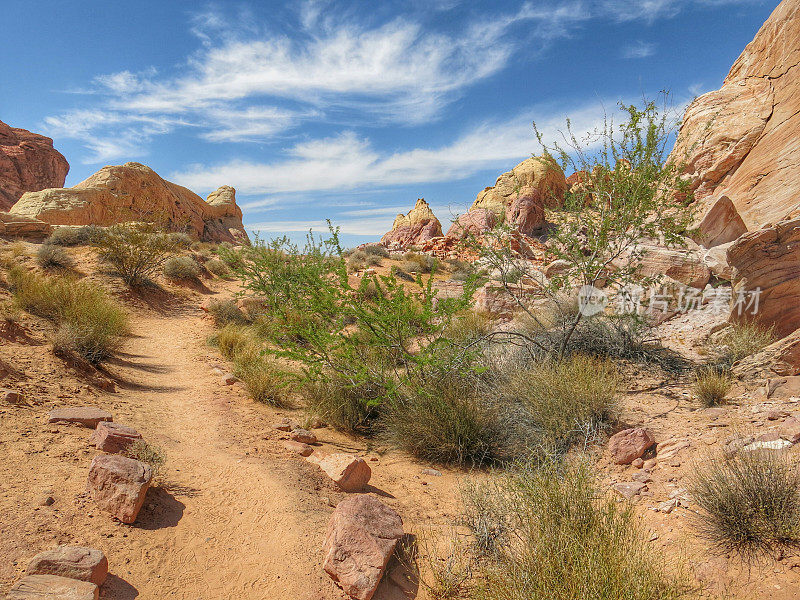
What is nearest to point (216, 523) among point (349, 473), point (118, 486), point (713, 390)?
point (118, 486)

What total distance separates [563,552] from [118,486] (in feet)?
9.82

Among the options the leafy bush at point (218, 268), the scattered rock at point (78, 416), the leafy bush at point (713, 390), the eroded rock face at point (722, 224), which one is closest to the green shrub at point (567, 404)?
the leafy bush at point (713, 390)

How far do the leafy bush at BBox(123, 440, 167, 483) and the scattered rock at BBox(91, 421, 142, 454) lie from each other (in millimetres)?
75

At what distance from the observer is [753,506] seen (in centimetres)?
280

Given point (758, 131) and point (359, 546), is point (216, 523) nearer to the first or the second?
point (359, 546)

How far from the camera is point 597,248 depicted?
7129 mm

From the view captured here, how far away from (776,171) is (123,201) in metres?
32.9

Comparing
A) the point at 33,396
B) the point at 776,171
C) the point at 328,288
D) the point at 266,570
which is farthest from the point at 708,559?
the point at 776,171

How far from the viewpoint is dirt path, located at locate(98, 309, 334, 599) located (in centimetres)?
264

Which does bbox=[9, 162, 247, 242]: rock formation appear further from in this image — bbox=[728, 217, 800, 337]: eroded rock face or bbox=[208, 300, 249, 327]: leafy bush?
bbox=[728, 217, 800, 337]: eroded rock face

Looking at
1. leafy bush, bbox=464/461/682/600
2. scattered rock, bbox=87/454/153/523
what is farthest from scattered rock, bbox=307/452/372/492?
scattered rock, bbox=87/454/153/523

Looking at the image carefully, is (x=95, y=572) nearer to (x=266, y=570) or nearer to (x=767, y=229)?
(x=266, y=570)

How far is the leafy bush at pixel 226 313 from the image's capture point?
1206 centimetres

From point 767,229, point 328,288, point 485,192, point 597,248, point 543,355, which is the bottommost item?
point 543,355
